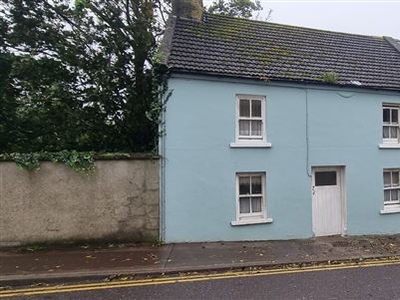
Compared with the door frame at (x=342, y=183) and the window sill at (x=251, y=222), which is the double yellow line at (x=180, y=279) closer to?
the window sill at (x=251, y=222)

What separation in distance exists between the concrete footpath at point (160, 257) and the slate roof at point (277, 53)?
5010mm

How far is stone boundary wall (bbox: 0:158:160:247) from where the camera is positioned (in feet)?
32.7

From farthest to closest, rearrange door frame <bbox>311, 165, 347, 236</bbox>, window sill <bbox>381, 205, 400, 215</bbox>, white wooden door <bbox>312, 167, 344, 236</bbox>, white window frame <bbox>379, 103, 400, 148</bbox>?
white window frame <bbox>379, 103, 400, 148</bbox>, window sill <bbox>381, 205, 400, 215</bbox>, door frame <bbox>311, 165, 347, 236</bbox>, white wooden door <bbox>312, 167, 344, 236</bbox>

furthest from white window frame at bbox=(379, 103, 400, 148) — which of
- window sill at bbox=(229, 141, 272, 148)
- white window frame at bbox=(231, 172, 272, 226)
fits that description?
white window frame at bbox=(231, 172, 272, 226)

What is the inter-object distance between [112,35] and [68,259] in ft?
24.1

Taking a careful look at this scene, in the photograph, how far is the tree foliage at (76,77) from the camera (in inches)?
487

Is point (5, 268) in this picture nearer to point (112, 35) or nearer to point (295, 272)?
point (295, 272)

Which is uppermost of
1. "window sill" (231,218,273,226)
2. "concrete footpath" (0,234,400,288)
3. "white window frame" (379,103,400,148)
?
"white window frame" (379,103,400,148)

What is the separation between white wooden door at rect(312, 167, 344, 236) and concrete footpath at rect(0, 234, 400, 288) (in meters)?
1.37

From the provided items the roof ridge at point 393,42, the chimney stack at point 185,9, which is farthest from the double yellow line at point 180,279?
the roof ridge at point 393,42

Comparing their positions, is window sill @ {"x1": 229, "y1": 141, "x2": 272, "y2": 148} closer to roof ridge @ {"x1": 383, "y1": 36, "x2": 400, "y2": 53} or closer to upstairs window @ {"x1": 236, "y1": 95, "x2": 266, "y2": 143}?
upstairs window @ {"x1": 236, "y1": 95, "x2": 266, "y2": 143}

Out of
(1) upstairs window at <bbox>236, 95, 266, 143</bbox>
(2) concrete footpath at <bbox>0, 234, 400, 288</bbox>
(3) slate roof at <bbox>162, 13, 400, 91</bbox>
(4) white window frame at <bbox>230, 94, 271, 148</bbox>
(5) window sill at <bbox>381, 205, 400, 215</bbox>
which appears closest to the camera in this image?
(2) concrete footpath at <bbox>0, 234, 400, 288</bbox>

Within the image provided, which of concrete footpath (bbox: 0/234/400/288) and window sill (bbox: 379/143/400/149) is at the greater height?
window sill (bbox: 379/143/400/149)

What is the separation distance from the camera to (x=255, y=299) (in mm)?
6363
